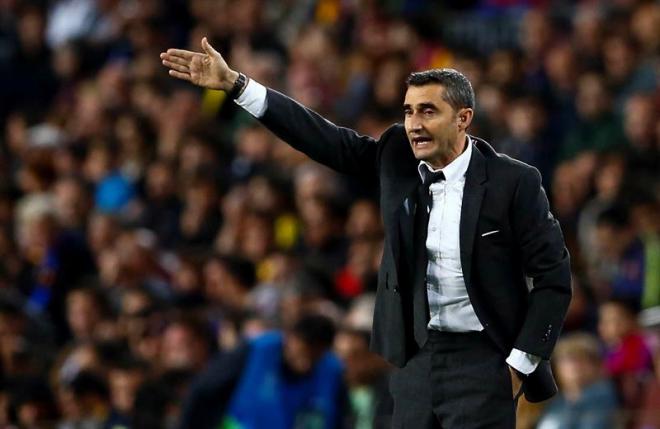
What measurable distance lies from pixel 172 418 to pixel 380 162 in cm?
366

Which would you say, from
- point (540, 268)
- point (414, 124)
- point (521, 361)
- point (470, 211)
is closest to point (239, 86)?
point (414, 124)

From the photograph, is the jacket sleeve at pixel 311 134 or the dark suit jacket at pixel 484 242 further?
the jacket sleeve at pixel 311 134

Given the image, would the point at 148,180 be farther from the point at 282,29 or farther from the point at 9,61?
the point at 9,61

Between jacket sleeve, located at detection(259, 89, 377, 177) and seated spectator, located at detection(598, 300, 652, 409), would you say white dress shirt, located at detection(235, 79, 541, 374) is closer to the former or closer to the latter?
jacket sleeve, located at detection(259, 89, 377, 177)

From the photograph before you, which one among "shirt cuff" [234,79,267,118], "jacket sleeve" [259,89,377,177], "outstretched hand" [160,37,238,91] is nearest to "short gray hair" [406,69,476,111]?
"jacket sleeve" [259,89,377,177]

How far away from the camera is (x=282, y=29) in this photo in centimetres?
1445

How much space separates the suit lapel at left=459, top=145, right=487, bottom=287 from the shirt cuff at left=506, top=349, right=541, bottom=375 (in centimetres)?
25

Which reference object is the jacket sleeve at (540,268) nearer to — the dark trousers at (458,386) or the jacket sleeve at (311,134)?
the dark trousers at (458,386)

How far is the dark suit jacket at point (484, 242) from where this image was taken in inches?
201

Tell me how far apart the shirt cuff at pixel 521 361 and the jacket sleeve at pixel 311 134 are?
814 mm

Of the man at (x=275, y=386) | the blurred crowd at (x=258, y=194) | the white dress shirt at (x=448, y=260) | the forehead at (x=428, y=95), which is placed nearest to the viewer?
the forehead at (x=428, y=95)

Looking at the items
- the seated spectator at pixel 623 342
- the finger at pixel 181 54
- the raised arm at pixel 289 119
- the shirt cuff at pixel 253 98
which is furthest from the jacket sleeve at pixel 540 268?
the seated spectator at pixel 623 342

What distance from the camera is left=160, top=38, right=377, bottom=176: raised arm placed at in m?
5.21

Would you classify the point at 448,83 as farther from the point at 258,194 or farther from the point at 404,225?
the point at 258,194
